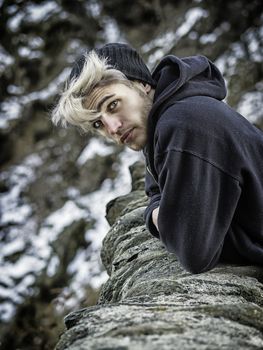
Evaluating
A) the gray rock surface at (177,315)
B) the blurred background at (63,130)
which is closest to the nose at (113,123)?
the gray rock surface at (177,315)

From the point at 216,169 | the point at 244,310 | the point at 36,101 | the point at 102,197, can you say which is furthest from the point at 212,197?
the point at 36,101

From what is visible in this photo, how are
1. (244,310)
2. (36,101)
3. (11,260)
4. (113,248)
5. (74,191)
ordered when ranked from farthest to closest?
(36,101) → (74,191) → (11,260) → (113,248) → (244,310)

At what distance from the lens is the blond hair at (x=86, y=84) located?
200cm

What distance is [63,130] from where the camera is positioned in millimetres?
7930

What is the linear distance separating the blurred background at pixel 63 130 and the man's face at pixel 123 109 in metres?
4.25

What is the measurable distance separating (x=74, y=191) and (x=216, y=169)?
5862 mm

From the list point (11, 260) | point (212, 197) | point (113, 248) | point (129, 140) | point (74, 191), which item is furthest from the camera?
point (74, 191)

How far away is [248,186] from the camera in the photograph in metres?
1.78

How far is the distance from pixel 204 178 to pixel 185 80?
49 cm

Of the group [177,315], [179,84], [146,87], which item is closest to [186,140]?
[179,84]

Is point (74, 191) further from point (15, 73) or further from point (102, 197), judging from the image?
point (15, 73)

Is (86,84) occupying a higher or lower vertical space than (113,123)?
higher

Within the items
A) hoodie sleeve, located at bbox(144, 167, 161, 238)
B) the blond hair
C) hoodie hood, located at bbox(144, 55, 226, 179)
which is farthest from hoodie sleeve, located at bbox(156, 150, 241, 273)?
the blond hair

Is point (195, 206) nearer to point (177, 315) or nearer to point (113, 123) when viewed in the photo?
point (177, 315)
